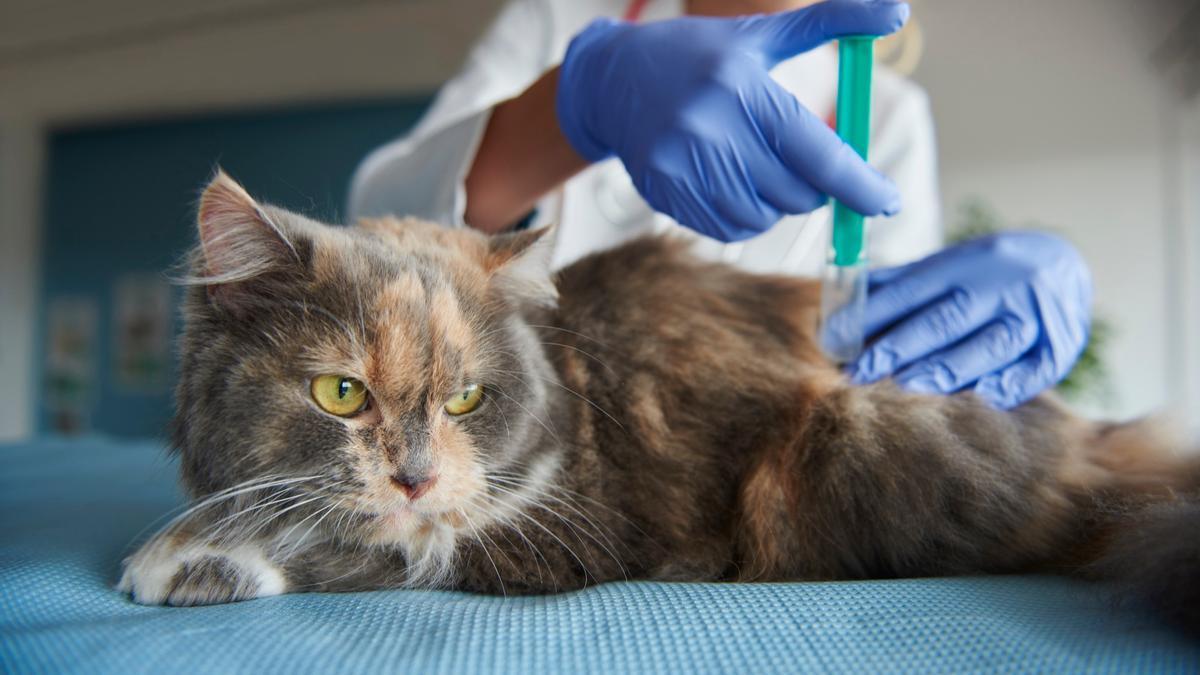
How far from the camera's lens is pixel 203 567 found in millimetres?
875

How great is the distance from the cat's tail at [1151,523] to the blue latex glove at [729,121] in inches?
18.7

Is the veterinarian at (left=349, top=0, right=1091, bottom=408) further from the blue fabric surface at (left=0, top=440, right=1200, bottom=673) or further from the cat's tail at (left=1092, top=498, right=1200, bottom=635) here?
the blue fabric surface at (left=0, top=440, right=1200, bottom=673)

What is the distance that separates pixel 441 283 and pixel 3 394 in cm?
671

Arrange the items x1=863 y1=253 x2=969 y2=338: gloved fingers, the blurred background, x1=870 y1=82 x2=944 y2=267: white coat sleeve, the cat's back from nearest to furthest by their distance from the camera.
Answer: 1. the cat's back
2. x1=863 y1=253 x2=969 y2=338: gloved fingers
3. x1=870 y1=82 x2=944 y2=267: white coat sleeve
4. the blurred background

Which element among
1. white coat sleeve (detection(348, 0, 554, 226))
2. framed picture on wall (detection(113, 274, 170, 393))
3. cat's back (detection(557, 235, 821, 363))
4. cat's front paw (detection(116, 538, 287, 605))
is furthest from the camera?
framed picture on wall (detection(113, 274, 170, 393))

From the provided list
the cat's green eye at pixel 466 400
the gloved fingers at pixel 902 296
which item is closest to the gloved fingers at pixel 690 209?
the gloved fingers at pixel 902 296

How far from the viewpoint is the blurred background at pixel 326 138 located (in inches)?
135

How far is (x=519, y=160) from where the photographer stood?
4.68ft

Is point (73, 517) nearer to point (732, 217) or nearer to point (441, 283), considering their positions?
point (441, 283)

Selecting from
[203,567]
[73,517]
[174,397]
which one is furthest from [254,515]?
[73,517]

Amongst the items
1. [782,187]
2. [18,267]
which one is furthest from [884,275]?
[18,267]

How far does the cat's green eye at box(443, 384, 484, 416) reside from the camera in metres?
0.95

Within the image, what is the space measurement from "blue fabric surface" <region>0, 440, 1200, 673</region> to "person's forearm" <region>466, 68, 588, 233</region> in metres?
0.79

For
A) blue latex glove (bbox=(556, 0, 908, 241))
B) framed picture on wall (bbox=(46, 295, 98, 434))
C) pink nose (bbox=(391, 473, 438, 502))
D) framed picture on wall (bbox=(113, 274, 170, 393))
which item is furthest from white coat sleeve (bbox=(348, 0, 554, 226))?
framed picture on wall (bbox=(46, 295, 98, 434))
